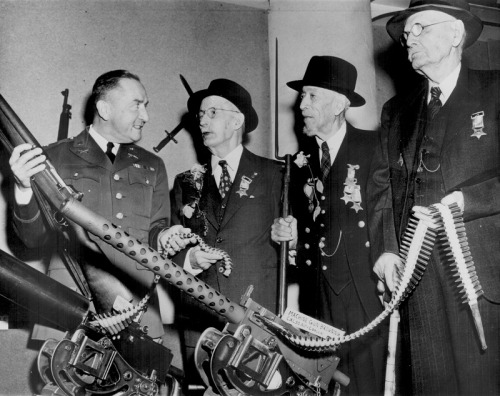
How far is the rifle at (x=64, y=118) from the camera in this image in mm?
3832

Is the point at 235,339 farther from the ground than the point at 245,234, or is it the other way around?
the point at 245,234

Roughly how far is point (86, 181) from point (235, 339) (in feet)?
4.78

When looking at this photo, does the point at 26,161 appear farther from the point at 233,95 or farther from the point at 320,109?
the point at 320,109

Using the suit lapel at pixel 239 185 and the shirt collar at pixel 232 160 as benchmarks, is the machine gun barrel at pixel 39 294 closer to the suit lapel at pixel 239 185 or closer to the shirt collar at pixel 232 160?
the suit lapel at pixel 239 185

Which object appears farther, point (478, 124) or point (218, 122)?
point (218, 122)

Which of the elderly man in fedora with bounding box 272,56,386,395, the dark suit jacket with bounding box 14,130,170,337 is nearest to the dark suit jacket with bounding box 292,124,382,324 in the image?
the elderly man in fedora with bounding box 272,56,386,395

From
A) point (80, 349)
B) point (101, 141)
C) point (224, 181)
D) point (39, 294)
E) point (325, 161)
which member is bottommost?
point (80, 349)

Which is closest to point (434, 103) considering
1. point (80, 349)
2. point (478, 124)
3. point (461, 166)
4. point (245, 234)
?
point (478, 124)

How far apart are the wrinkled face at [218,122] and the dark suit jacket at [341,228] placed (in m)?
0.64

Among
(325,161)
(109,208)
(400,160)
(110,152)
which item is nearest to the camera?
(400,160)

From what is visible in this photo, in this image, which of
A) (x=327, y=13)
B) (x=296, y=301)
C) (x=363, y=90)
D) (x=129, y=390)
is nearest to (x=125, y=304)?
(x=129, y=390)

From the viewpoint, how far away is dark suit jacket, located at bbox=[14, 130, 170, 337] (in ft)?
10.1

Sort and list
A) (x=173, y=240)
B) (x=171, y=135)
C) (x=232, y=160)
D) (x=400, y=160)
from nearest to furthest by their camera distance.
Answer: (x=400, y=160) → (x=173, y=240) → (x=232, y=160) → (x=171, y=135)

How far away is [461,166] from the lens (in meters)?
2.57
